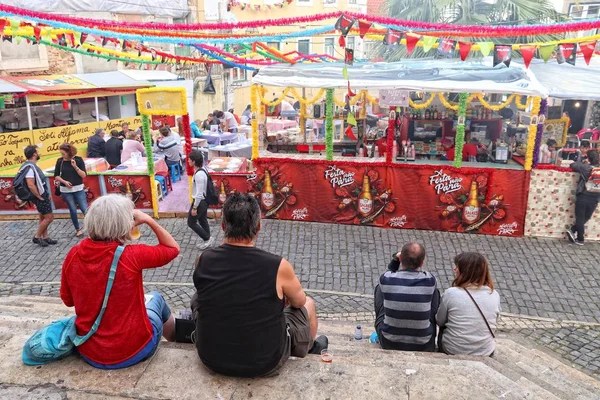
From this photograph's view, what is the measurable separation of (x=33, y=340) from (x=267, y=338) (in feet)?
5.47

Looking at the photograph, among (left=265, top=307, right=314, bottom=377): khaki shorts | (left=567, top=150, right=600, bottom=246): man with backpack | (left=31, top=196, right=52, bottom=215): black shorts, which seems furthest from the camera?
(left=567, top=150, right=600, bottom=246): man with backpack

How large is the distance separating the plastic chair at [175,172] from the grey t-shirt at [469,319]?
30.1 feet

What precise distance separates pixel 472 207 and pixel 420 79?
2.65m

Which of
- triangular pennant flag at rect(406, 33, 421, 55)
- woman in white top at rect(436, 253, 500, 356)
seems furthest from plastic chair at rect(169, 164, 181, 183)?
woman in white top at rect(436, 253, 500, 356)

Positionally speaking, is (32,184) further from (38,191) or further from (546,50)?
(546,50)

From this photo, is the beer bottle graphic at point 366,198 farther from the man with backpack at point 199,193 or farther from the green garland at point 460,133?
the man with backpack at point 199,193

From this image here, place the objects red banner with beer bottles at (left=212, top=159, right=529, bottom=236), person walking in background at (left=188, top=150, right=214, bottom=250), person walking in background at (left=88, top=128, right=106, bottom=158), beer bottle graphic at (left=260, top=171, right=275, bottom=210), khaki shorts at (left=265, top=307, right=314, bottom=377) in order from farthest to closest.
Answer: person walking in background at (left=88, top=128, right=106, bottom=158)
beer bottle graphic at (left=260, top=171, right=275, bottom=210)
red banner with beer bottles at (left=212, top=159, right=529, bottom=236)
person walking in background at (left=188, top=150, right=214, bottom=250)
khaki shorts at (left=265, top=307, right=314, bottom=377)

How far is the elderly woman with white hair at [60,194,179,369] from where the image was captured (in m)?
3.07

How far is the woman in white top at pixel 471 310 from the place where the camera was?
13.3 feet

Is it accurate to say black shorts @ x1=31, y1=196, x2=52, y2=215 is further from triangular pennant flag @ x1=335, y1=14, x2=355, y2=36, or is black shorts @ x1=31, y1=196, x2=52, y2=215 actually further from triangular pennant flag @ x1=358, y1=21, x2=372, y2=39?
triangular pennant flag @ x1=358, y1=21, x2=372, y2=39

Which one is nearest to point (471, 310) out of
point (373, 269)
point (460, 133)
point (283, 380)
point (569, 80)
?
point (283, 380)

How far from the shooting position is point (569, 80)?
13.1 m

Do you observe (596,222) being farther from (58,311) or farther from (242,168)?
(58,311)

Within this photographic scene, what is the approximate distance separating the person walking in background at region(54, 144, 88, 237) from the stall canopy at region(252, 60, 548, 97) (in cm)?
361
